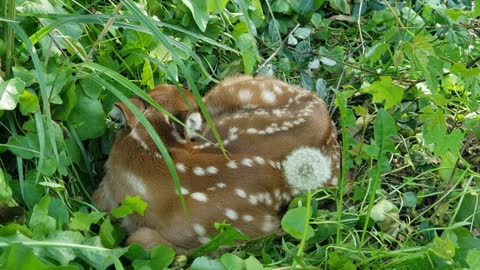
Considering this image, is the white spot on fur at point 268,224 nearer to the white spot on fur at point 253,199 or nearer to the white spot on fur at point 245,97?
the white spot on fur at point 253,199

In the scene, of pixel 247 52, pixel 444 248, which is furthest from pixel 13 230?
pixel 247 52

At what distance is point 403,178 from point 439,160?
0.17 m

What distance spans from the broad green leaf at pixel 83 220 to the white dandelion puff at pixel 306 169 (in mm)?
748

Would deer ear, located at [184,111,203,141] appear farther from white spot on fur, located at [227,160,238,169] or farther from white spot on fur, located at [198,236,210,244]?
white spot on fur, located at [198,236,210,244]

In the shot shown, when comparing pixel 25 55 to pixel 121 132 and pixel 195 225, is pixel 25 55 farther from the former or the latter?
pixel 195 225

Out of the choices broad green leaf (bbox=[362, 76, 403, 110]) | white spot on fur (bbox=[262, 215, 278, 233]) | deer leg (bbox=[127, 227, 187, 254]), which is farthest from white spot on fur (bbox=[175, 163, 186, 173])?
broad green leaf (bbox=[362, 76, 403, 110])

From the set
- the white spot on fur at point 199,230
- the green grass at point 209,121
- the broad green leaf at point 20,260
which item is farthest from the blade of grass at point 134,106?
the broad green leaf at point 20,260

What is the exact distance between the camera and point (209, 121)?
2.36 m

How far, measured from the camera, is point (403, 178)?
323 centimetres

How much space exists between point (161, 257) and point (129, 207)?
0.74ft

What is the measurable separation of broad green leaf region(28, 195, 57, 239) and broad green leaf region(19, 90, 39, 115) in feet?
1.04

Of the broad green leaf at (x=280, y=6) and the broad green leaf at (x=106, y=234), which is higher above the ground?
the broad green leaf at (x=106, y=234)

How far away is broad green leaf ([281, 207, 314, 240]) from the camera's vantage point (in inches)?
98.3

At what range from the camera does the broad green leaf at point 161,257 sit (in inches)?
94.8
